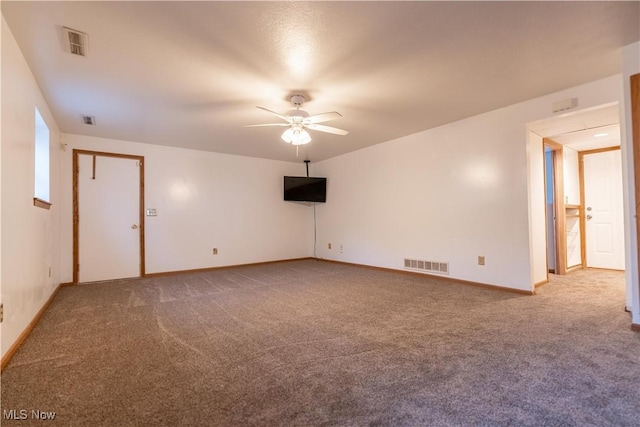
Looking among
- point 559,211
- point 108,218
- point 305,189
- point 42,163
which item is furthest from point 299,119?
point 559,211

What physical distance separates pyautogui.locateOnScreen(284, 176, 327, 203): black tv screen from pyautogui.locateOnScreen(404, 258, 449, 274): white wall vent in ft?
8.40

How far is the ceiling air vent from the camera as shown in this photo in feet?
6.89

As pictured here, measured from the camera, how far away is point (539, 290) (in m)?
3.71

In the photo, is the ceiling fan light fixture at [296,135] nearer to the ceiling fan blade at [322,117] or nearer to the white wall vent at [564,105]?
the ceiling fan blade at [322,117]

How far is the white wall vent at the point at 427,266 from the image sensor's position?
4.41m

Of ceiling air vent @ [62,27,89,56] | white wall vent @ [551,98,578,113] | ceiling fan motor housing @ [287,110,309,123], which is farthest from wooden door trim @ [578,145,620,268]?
ceiling air vent @ [62,27,89,56]

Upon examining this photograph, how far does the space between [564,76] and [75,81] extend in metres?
4.82

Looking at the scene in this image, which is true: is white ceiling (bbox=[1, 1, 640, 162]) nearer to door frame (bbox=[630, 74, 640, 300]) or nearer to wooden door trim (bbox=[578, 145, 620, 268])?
door frame (bbox=[630, 74, 640, 300])

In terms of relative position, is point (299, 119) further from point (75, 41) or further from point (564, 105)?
point (564, 105)

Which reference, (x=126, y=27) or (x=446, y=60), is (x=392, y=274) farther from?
(x=126, y=27)

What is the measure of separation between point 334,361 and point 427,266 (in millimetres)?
3137

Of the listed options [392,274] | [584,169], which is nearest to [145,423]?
[392,274]

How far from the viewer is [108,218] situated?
15.5 ft

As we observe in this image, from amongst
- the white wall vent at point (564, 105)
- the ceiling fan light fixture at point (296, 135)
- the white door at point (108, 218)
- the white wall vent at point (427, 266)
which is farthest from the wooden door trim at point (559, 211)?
the white door at point (108, 218)
